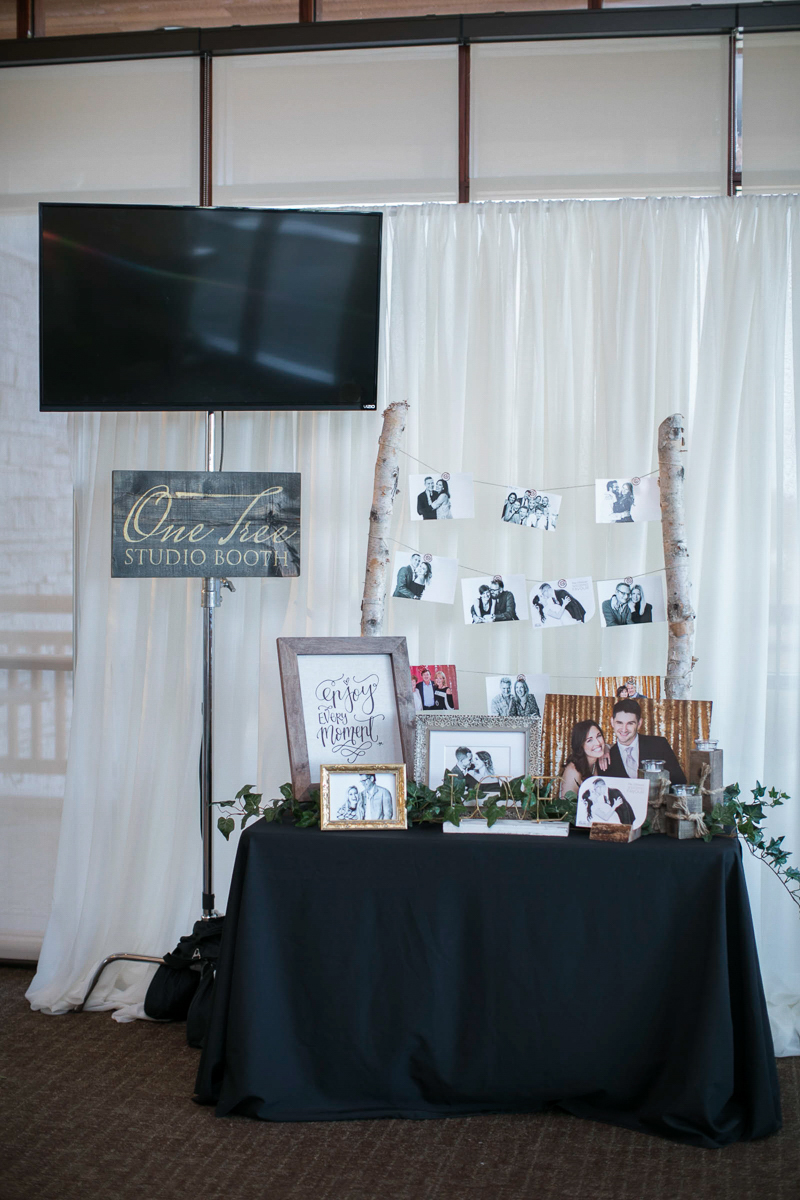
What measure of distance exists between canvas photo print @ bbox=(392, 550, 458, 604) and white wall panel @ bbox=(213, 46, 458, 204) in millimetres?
1085

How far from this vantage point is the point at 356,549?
116 inches

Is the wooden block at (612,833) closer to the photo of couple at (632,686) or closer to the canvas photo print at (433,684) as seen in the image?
the photo of couple at (632,686)

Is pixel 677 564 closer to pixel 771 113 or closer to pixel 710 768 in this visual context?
pixel 710 768

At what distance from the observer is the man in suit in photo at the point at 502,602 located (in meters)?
2.84

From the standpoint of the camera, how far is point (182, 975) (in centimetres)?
276

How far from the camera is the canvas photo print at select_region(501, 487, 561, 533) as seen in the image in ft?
9.29

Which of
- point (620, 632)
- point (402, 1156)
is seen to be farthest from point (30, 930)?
point (620, 632)

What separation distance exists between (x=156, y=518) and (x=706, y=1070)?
1876 mm

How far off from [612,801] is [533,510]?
38.8 inches

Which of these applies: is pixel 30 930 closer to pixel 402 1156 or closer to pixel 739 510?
pixel 402 1156

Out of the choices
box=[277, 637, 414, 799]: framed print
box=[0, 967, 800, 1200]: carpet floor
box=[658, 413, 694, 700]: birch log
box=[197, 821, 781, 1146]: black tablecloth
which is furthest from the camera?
box=[658, 413, 694, 700]: birch log

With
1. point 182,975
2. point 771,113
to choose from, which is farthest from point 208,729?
point 771,113

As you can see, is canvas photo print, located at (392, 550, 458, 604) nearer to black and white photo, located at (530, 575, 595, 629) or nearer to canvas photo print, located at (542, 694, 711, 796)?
black and white photo, located at (530, 575, 595, 629)

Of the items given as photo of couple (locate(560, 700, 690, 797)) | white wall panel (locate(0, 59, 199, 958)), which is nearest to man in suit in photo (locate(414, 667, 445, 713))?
photo of couple (locate(560, 700, 690, 797))
